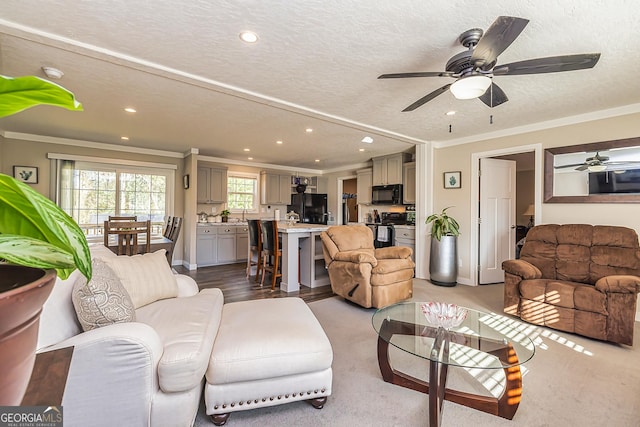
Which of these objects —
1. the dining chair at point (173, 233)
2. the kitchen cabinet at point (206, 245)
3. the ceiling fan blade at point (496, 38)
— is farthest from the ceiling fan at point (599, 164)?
the kitchen cabinet at point (206, 245)

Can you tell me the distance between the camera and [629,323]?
2334 mm

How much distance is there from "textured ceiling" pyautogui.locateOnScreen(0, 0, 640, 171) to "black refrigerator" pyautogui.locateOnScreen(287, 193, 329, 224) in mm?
3579

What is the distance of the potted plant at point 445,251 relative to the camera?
4285 mm

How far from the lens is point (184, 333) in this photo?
149 centimetres

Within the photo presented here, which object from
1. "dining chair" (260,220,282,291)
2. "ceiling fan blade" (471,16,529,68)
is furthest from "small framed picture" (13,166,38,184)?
"ceiling fan blade" (471,16,529,68)

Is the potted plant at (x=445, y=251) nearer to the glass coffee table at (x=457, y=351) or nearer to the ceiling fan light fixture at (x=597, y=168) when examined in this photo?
the ceiling fan light fixture at (x=597, y=168)

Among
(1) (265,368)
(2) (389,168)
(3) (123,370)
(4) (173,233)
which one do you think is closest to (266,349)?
(1) (265,368)

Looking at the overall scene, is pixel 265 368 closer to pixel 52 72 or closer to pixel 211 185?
pixel 52 72

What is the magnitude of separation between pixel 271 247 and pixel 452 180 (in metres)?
3.08

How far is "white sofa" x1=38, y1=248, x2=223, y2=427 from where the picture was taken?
1161 millimetres

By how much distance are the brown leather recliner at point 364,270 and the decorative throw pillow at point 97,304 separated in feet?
7.24

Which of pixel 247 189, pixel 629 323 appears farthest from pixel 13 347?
pixel 247 189

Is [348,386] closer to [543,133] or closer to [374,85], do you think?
[374,85]

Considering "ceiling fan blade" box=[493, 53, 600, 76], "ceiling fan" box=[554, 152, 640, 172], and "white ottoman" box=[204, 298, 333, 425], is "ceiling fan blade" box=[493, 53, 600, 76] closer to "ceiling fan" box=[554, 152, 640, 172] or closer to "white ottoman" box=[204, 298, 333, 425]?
"white ottoman" box=[204, 298, 333, 425]
